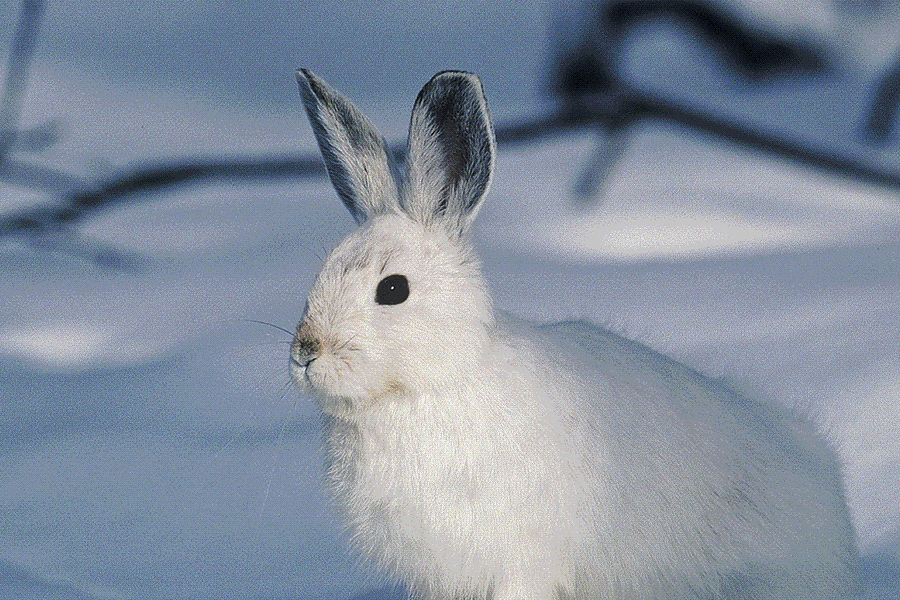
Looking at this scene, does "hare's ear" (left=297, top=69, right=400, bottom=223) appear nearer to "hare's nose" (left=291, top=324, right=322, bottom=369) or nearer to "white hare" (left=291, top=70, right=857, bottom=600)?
"white hare" (left=291, top=70, right=857, bottom=600)

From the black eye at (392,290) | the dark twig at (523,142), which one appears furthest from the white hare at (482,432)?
the dark twig at (523,142)

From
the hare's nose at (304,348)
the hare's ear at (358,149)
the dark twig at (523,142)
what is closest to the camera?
the hare's nose at (304,348)

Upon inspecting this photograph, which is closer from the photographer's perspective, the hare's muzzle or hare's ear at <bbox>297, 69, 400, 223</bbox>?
the hare's muzzle

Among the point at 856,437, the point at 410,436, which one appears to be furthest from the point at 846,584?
the point at 410,436

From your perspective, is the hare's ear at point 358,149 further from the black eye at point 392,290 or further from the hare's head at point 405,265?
the black eye at point 392,290

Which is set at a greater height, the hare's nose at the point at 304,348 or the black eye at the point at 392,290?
the black eye at the point at 392,290

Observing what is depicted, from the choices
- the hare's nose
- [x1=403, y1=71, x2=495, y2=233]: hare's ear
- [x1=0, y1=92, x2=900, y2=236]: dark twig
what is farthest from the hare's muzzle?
[x1=0, y1=92, x2=900, y2=236]: dark twig

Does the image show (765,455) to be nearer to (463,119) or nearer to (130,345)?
(463,119)

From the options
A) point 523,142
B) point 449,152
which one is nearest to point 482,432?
point 449,152

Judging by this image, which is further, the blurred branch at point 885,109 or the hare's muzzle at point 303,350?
the blurred branch at point 885,109
